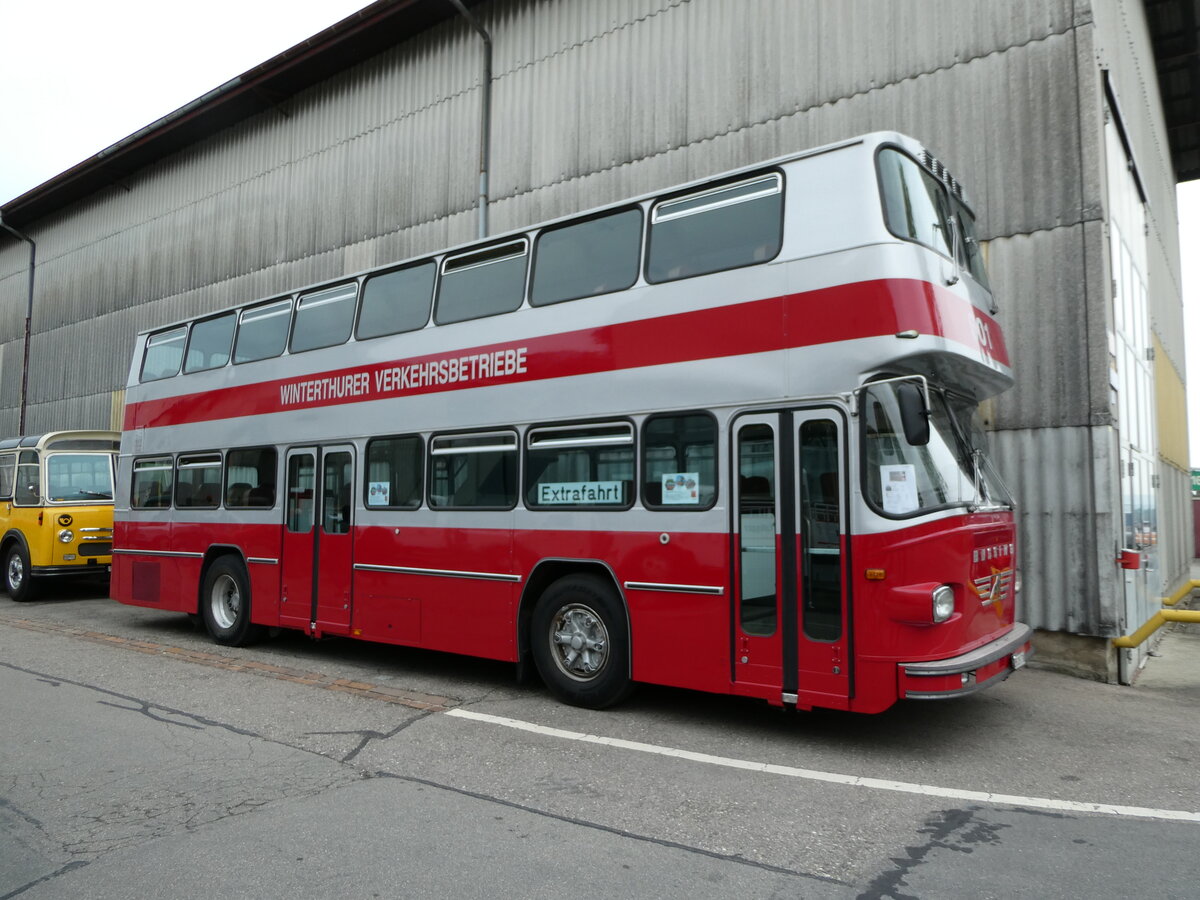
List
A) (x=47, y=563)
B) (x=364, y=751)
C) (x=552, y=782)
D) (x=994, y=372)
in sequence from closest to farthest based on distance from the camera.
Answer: (x=552, y=782)
(x=364, y=751)
(x=994, y=372)
(x=47, y=563)

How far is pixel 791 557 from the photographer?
573cm

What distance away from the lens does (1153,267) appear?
1304 centimetres

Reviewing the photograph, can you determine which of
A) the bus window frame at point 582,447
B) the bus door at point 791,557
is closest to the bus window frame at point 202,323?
the bus window frame at point 582,447

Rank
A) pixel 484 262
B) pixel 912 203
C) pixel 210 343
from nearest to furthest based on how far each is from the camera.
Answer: pixel 912 203, pixel 484 262, pixel 210 343

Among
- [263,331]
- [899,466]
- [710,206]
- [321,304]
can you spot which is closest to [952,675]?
[899,466]

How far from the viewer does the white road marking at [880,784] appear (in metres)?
4.63

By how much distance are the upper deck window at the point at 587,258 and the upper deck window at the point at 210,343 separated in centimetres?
502

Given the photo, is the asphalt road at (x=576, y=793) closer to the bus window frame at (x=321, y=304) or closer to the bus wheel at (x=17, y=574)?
the bus window frame at (x=321, y=304)

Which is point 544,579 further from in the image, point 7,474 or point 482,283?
point 7,474

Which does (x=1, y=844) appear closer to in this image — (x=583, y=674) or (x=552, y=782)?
(x=552, y=782)

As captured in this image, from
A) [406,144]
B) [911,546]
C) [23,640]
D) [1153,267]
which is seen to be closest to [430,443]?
[911,546]

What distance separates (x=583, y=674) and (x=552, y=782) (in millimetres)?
1867

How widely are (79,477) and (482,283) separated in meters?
10.7

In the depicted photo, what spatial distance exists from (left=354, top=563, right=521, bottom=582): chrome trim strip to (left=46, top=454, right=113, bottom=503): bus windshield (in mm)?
8867
